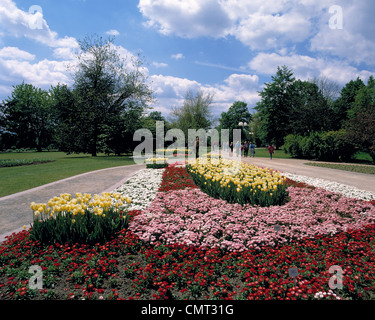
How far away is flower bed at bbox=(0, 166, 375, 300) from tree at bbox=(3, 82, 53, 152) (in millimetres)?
58398

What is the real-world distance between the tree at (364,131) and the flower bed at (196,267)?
15.9 meters

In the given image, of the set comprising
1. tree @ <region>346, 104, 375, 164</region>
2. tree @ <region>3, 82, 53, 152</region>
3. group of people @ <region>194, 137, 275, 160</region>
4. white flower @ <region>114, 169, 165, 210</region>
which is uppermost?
tree @ <region>3, 82, 53, 152</region>

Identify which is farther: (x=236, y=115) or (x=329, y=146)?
(x=236, y=115)

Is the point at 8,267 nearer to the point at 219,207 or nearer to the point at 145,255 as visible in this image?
the point at 145,255

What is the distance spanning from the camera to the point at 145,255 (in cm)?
398

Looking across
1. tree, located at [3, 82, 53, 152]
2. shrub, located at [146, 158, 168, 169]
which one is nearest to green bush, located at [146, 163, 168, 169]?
shrub, located at [146, 158, 168, 169]

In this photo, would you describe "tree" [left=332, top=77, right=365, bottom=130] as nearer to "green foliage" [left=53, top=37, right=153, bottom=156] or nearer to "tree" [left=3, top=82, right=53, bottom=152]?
"green foliage" [left=53, top=37, right=153, bottom=156]

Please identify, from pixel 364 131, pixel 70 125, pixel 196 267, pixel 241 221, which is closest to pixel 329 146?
pixel 364 131

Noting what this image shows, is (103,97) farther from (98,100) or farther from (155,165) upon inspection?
(155,165)

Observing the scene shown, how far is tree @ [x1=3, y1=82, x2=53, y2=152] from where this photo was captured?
5469 cm

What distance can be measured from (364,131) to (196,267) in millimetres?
19919

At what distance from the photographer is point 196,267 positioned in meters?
3.73

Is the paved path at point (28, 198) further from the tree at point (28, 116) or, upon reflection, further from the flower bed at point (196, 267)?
the tree at point (28, 116)
